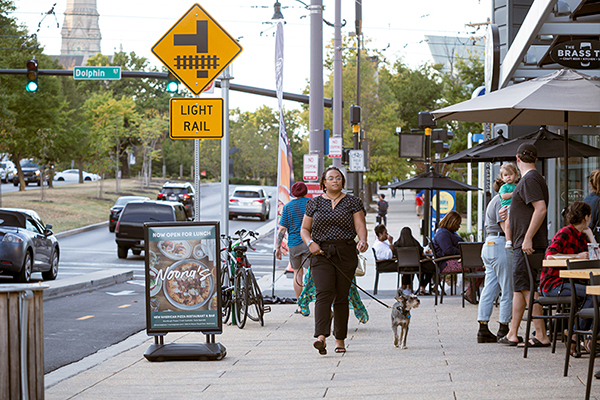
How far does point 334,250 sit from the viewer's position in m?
7.76

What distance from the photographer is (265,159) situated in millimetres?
97938

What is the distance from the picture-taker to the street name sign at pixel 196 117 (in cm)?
867

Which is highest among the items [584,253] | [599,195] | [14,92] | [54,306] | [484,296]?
[14,92]

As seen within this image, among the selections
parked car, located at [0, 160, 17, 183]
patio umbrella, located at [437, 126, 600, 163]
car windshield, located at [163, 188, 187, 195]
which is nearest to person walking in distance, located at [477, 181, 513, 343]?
patio umbrella, located at [437, 126, 600, 163]

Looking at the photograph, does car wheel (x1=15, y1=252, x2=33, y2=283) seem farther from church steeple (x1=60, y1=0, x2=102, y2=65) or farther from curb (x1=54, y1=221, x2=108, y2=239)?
church steeple (x1=60, y1=0, x2=102, y2=65)

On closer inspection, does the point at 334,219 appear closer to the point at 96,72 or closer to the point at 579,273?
the point at 579,273

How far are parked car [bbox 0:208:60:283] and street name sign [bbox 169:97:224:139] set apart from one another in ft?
26.6

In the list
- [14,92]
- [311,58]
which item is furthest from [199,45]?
[14,92]

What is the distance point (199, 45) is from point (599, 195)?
478 centimetres

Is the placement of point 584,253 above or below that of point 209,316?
above

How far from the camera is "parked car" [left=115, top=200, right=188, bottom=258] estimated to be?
74.2 feet

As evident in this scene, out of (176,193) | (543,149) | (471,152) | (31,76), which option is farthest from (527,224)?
(176,193)

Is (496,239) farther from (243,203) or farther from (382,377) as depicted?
(243,203)

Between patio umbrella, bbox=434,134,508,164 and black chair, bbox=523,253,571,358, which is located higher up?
A: patio umbrella, bbox=434,134,508,164
